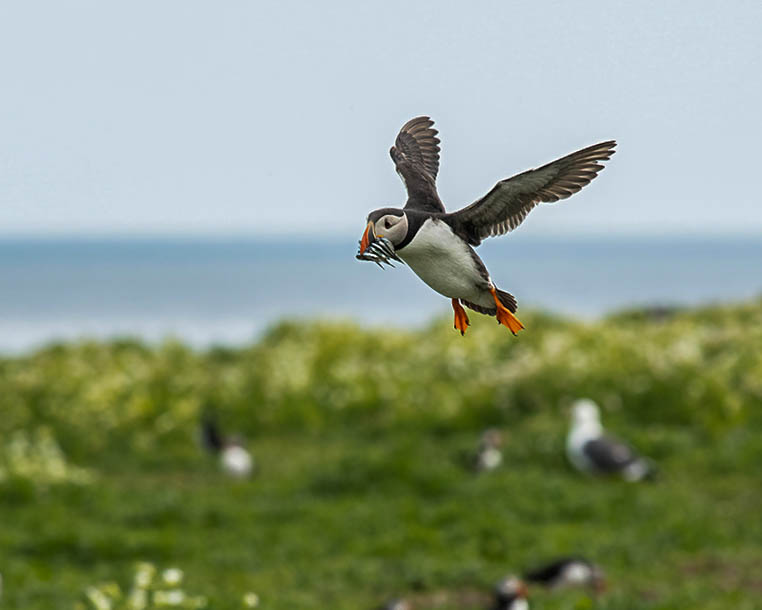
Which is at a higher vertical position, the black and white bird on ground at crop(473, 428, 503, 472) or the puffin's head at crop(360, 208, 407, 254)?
the puffin's head at crop(360, 208, 407, 254)

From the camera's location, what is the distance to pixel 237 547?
1234 cm

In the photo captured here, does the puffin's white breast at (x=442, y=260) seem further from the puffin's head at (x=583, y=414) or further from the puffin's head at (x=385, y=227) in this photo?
the puffin's head at (x=583, y=414)

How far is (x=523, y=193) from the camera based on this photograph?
3.89ft

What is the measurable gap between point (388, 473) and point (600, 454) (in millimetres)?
2668

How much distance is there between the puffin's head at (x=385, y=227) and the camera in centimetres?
102

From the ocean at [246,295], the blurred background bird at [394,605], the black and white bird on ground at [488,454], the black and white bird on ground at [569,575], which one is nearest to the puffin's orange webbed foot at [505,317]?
the blurred background bird at [394,605]

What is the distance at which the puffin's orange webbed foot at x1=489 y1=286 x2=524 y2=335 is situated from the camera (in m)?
1.14

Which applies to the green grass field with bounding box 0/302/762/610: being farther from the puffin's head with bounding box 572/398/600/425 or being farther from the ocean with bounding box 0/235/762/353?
the ocean with bounding box 0/235/762/353

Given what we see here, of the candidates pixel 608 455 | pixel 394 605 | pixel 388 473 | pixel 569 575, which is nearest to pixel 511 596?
pixel 394 605

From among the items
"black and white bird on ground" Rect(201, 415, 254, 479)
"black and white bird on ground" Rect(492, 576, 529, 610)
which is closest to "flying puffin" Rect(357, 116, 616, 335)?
"black and white bird on ground" Rect(492, 576, 529, 610)

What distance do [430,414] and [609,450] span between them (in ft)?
13.2

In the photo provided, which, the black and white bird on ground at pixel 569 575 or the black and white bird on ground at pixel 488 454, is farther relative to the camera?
the black and white bird on ground at pixel 488 454

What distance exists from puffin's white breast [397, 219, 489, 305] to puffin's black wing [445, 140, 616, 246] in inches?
1.2

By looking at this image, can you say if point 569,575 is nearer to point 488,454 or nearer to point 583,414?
point 488,454
